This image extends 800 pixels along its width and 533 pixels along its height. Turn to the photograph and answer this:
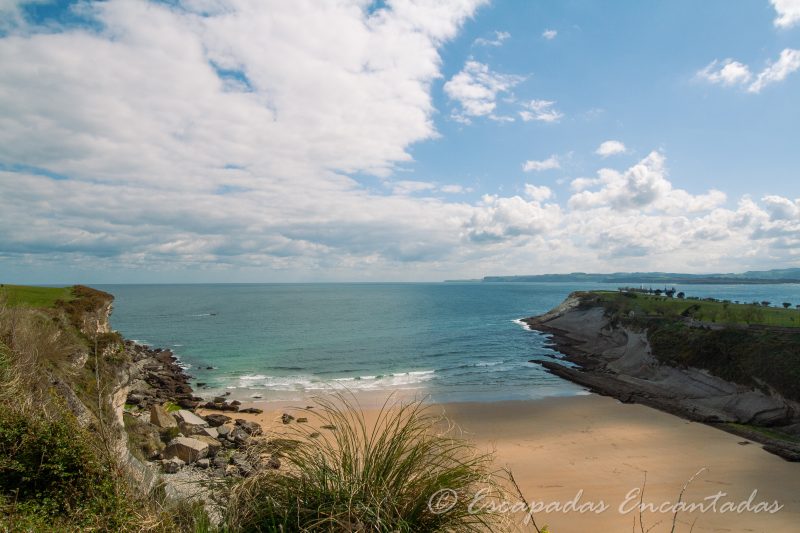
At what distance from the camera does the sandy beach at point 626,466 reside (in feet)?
44.1

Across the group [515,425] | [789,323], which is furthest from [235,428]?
[789,323]

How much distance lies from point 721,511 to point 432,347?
1488 inches

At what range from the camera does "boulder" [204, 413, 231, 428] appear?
23094mm

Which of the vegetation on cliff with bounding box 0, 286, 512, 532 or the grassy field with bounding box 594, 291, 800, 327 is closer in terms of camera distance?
the vegetation on cliff with bounding box 0, 286, 512, 532

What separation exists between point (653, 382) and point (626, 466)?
57.9ft

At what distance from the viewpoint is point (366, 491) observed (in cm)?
404

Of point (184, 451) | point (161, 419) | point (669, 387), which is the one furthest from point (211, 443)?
point (669, 387)

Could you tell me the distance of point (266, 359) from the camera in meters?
43.5

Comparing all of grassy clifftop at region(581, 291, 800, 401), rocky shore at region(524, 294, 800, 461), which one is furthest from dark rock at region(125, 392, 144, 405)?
grassy clifftop at region(581, 291, 800, 401)

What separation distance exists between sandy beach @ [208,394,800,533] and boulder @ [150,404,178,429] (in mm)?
4774

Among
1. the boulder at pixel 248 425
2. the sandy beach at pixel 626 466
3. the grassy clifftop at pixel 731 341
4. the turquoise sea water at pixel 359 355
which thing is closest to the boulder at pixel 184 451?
the sandy beach at pixel 626 466

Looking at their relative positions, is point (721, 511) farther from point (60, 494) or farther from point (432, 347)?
point (432, 347)

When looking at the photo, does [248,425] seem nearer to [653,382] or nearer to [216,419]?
[216,419]

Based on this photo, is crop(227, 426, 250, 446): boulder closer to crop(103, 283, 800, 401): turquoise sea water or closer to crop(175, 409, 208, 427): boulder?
crop(175, 409, 208, 427): boulder
